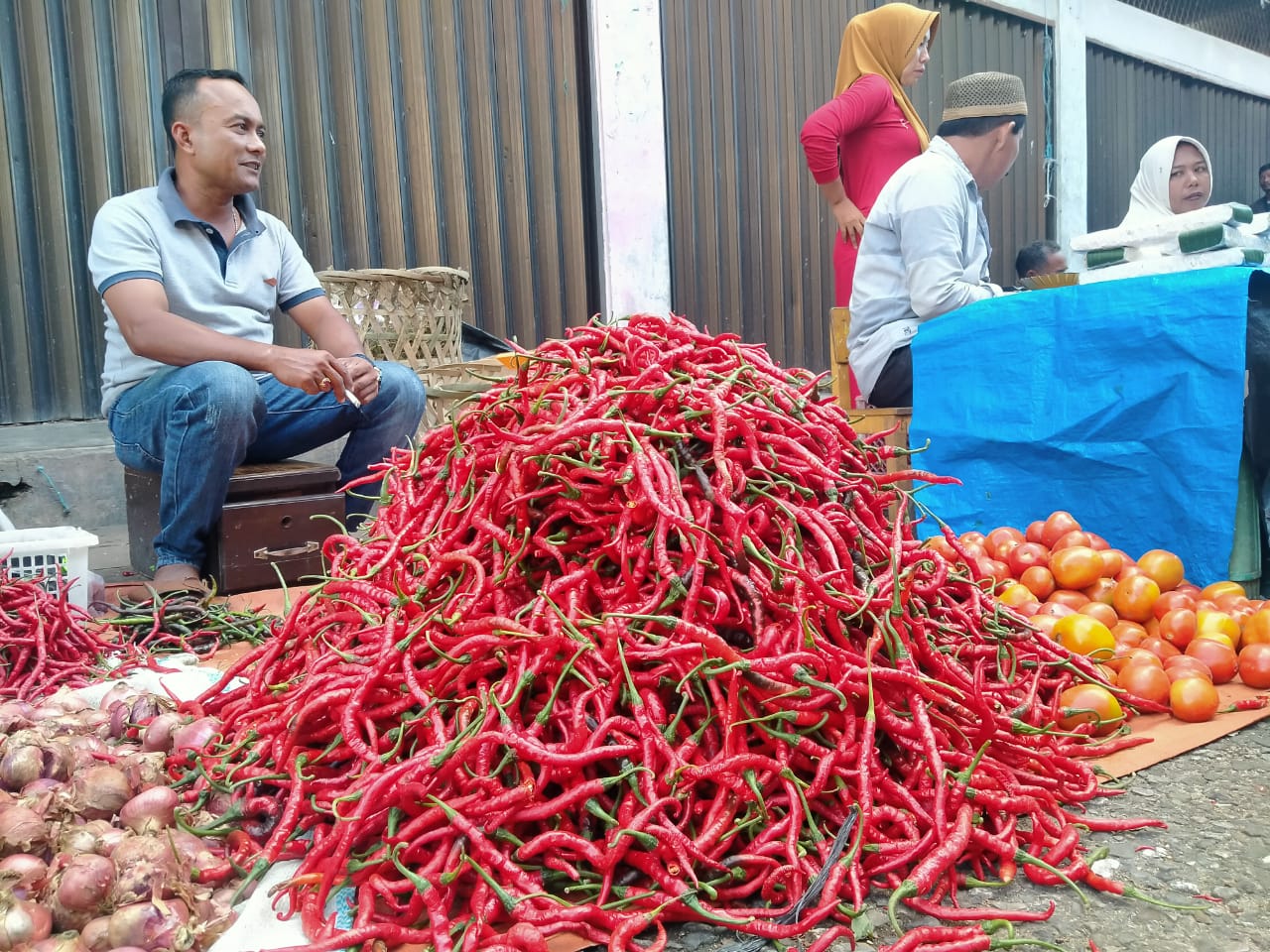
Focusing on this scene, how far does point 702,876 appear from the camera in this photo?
4.45 feet

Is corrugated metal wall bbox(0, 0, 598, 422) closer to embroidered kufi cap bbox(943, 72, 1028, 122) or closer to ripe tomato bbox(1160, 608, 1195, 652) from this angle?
embroidered kufi cap bbox(943, 72, 1028, 122)

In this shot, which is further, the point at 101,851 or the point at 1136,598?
the point at 1136,598

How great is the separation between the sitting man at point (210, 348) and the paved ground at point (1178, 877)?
2.16 metres

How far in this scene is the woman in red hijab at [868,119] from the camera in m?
4.36

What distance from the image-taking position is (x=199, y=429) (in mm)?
3139

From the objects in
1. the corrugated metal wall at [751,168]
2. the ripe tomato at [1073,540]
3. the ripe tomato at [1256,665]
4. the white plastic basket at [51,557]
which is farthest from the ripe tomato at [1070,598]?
the corrugated metal wall at [751,168]

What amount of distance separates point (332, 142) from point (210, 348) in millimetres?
1947

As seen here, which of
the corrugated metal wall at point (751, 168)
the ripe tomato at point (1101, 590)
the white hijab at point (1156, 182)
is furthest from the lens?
the corrugated metal wall at point (751, 168)

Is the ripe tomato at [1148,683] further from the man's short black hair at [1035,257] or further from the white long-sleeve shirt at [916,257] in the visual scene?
the man's short black hair at [1035,257]

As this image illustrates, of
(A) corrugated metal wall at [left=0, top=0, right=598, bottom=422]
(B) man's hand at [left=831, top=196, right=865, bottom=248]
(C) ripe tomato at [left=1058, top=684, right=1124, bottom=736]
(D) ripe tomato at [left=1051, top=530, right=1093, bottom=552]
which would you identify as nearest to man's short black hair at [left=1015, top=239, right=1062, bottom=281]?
(B) man's hand at [left=831, top=196, right=865, bottom=248]

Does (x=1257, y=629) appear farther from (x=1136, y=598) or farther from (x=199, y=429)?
(x=199, y=429)

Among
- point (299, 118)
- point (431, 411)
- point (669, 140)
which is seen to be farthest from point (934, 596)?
point (669, 140)

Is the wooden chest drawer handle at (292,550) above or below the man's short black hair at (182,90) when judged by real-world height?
below

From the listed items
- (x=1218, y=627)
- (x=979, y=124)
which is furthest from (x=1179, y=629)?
(x=979, y=124)
